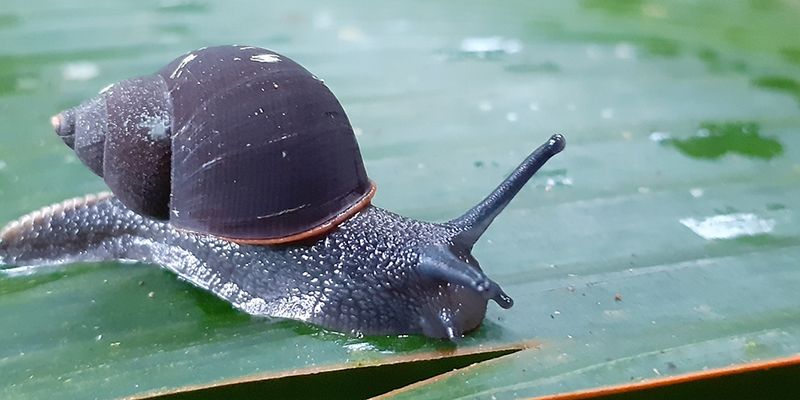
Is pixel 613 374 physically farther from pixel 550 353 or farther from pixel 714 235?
pixel 714 235

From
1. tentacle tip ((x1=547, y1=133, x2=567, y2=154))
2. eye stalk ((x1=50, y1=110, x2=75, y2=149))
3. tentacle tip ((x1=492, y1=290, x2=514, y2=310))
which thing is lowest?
tentacle tip ((x1=492, y1=290, x2=514, y2=310))

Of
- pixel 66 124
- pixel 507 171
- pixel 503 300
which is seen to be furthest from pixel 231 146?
pixel 507 171

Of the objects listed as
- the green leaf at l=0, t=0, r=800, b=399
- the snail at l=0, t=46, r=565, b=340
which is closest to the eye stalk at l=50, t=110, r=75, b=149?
the snail at l=0, t=46, r=565, b=340

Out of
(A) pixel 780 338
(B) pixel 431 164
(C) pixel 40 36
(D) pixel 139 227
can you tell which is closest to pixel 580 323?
(A) pixel 780 338

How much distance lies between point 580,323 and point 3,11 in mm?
1726

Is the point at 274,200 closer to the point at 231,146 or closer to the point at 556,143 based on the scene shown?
the point at 231,146

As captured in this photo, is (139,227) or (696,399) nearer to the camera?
(696,399)

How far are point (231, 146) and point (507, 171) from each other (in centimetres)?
59

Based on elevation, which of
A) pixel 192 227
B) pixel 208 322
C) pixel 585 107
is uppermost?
pixel 585 107

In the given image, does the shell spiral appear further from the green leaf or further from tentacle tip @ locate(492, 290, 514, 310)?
tentacle tip @ locate(492, 290, 514, 310)

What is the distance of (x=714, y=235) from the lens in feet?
4.00

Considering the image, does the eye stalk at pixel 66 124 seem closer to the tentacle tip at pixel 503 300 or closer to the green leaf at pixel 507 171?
the green leaf at pixel 507 171

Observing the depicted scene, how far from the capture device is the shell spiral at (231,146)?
1.07 meters

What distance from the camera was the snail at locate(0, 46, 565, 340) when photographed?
42.1 inches
